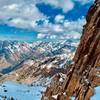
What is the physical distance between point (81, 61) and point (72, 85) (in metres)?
8.12

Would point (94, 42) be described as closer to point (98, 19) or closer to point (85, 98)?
point (98, 19)

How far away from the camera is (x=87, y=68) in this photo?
241 ft

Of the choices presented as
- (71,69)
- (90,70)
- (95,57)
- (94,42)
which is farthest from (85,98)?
(71,69)

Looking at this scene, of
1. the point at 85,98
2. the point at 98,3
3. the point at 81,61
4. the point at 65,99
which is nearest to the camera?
the point at 85,98

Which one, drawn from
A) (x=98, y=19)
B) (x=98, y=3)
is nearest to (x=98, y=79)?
(x=98, y=19)

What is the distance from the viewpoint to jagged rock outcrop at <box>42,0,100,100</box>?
64.1 m

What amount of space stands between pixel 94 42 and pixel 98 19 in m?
9.15

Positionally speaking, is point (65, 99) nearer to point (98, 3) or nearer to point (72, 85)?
point (72, 85)

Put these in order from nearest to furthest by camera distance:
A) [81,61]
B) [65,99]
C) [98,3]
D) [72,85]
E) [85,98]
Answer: [85,98] → [65,99] → [72,85] → [81,61] → [98,3]

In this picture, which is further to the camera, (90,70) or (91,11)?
(91,11)

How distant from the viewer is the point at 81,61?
8419cm

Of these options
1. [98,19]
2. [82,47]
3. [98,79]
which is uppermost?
[98,19]

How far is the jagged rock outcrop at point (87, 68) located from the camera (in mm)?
64062

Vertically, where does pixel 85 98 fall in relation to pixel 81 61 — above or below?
below
